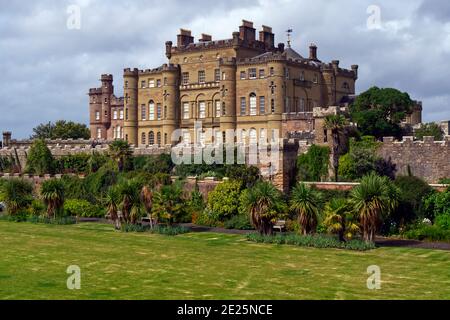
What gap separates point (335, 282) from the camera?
28203mm

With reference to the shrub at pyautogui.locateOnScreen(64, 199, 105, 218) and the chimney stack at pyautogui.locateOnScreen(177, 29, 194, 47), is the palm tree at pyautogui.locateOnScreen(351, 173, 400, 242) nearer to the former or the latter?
the shrub at pyautogui.locateOnScreen(64, 199, 105, 218)

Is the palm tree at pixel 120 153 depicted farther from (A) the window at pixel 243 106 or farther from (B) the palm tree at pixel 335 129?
(B) the palm tree at pixel 335 129

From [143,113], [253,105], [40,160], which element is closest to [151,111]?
[143,113]

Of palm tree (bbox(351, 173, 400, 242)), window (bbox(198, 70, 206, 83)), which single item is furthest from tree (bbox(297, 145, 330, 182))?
window (bbox(198, 70, 206, 83))

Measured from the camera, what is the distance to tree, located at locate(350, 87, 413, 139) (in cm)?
5694

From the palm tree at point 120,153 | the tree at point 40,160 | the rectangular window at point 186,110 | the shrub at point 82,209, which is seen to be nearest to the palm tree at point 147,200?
the shrub at point 82,209

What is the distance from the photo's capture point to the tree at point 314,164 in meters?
51.6

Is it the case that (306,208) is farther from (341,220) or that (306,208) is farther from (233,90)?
(233,90)

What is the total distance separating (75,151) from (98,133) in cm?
2050

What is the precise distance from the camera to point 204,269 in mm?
31203

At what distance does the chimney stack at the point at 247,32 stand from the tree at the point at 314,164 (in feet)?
77.6
